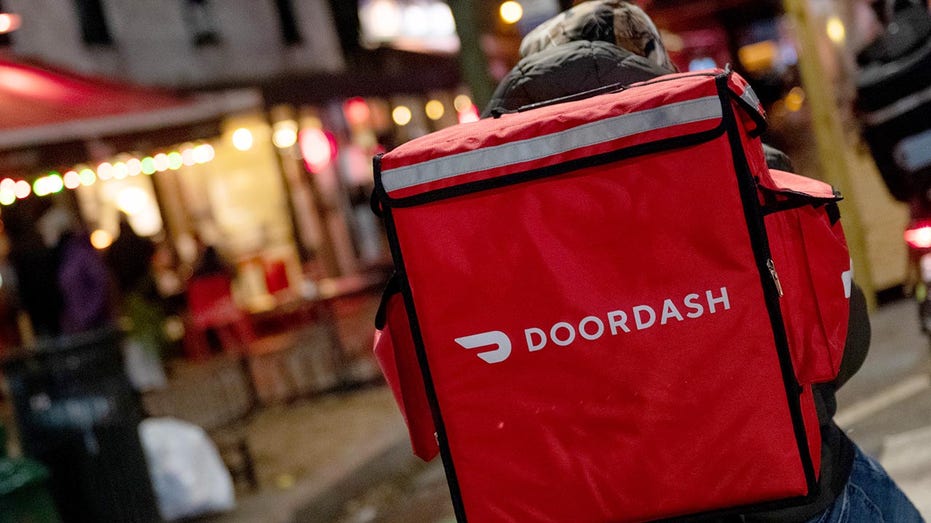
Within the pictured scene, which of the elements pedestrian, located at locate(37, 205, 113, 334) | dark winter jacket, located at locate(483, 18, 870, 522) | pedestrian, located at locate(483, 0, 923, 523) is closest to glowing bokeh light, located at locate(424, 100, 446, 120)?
pedestrian, located at locate(37, 205, 113, 334)

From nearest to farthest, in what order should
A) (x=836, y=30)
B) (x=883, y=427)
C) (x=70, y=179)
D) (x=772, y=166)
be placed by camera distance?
(x=772, y=166) → (x=883, y=427) → (x=70, y=179) → (x=836, y=30)

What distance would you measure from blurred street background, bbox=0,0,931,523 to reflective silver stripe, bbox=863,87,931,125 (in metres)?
0.57

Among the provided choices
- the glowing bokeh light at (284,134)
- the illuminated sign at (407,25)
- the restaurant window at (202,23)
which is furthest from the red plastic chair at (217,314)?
the illuminated sign at (407,25)

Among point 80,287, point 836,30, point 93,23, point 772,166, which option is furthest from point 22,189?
point 836,30

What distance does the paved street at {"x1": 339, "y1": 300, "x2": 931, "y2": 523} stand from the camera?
551 cm

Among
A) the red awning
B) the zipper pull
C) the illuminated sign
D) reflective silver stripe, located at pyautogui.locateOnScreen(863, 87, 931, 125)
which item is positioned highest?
the illuminated sign

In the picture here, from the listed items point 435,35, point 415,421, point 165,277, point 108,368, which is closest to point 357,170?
point 435,35

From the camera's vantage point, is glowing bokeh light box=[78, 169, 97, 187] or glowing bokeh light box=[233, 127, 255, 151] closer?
glowing bokeh light box=[78, 169, 97, 187]

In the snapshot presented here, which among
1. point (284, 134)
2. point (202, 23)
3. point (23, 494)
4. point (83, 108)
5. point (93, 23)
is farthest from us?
point (202, 23)

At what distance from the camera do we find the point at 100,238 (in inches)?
661

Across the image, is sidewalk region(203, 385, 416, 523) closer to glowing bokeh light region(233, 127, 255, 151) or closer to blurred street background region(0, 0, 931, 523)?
blurred street background region(0, 0, 931, 523)

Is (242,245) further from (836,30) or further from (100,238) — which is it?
(836,30)

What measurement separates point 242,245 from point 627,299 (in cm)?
1864

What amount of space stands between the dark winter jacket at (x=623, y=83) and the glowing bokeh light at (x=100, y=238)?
14578mm
